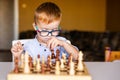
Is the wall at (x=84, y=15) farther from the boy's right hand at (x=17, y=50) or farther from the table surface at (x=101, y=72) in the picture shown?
the boy's right hand at (x=17, y=50)

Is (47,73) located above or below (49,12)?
below

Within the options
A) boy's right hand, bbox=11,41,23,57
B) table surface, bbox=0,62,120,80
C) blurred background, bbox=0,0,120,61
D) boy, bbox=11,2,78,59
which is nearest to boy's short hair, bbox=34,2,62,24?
boy, bbox=11,2,78,59

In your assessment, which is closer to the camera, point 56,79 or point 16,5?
point 56,79

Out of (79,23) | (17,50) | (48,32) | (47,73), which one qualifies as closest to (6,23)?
(79,23)

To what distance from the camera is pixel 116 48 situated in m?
5.13

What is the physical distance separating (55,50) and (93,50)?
12.7 ft

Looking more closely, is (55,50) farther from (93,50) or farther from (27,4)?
(27,4)

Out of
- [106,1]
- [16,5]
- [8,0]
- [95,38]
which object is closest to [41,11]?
[16,5]

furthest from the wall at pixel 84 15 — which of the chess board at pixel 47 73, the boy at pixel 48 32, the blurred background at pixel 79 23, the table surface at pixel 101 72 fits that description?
the chess board at pixel 47 73

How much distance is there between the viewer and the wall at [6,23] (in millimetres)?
6035

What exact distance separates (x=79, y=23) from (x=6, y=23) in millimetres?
1641

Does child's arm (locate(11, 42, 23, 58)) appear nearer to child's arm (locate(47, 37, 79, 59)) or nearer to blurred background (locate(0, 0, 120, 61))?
child's arm (locate(47, 37, 79, 59))

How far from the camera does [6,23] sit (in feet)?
19.9

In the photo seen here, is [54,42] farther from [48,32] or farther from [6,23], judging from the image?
[6,23]
